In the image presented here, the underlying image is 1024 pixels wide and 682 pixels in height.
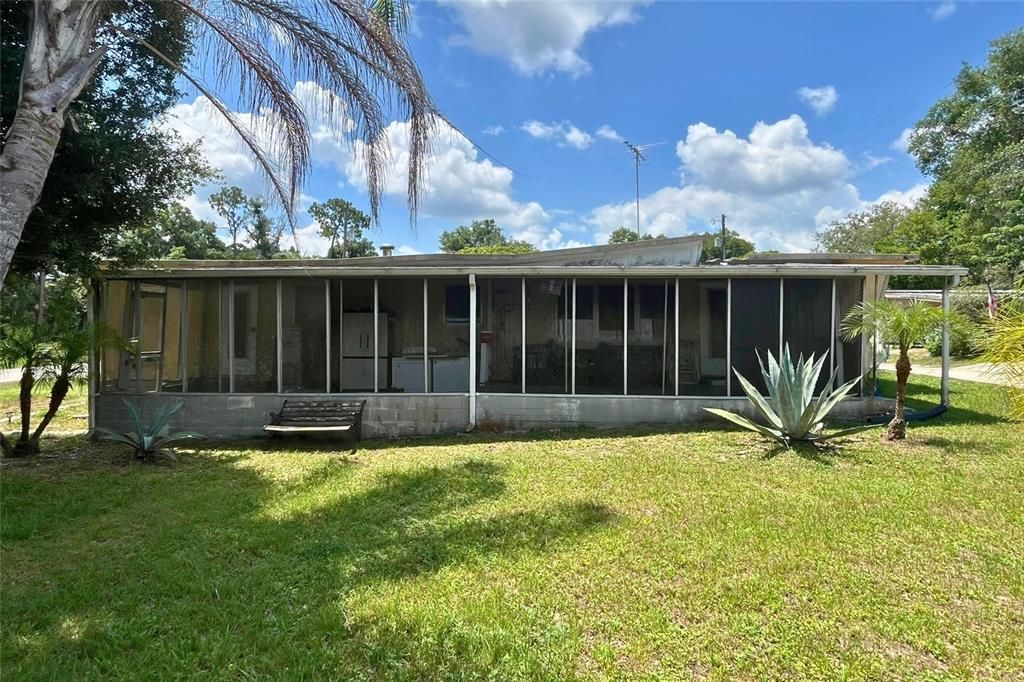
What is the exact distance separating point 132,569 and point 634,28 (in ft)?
40.8

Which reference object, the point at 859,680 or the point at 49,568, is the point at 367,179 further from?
the point at 859,680

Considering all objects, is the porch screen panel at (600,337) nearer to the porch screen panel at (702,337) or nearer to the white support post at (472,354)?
the porch screen panel at (702,337)

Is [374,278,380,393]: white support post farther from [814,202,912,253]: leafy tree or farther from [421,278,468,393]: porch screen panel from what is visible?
[814,202,912,253]: leafy tree

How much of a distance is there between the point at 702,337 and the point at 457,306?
13.9ft

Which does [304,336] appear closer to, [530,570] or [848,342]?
[530,570]

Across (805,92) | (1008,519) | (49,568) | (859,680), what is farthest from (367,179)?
(805,92)

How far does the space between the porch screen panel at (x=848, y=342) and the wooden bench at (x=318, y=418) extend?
25.8ft

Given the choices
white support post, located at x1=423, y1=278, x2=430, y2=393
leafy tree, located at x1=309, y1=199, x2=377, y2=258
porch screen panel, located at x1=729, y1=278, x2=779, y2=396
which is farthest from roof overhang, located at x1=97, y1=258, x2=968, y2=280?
leafy tree, located at x1=309, y1=199, x2=377, y2=258

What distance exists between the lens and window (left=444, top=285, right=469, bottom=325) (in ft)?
29.8

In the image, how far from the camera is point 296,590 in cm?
334

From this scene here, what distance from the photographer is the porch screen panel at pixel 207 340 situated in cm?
870

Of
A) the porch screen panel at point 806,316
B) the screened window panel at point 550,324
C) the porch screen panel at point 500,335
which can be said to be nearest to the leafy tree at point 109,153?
the porch screen panel at point 500,335

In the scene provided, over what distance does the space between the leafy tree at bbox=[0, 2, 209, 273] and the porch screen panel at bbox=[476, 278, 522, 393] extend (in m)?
4.64

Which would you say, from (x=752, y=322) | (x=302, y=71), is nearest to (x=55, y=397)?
(x=302, y=71)
